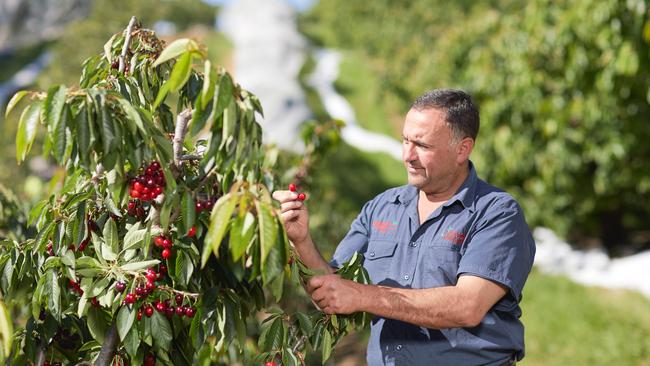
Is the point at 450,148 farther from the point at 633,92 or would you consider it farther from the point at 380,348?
the point at 633,92

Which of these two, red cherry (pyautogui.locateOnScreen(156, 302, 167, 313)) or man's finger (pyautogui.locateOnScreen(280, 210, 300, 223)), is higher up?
man's finger (pyautogui.locateOnScreen(280, 210, 300, 223))

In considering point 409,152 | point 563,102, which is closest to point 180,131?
point 409,152

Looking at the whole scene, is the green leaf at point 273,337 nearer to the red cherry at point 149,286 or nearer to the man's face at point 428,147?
the red cherry at point 149,286

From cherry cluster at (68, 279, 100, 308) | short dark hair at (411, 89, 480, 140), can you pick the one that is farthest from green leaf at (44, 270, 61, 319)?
short dark hair at (411, 89, 480, 140)

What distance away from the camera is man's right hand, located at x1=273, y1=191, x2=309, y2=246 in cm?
196

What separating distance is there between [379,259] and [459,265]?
1.08 ft

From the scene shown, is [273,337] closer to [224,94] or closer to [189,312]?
[189,312]

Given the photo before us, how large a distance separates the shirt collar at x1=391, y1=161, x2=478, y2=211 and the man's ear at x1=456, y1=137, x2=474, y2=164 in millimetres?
75

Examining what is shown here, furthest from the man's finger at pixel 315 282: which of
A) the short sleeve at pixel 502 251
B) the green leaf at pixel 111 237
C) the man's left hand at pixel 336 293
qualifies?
the green leaf at pixel 111 237

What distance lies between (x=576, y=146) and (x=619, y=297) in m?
1.96

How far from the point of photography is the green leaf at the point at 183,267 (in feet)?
6.02

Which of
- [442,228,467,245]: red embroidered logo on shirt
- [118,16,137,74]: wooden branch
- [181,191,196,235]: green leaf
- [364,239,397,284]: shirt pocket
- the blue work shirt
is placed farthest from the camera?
[364,239,397,284]: shirt pocket

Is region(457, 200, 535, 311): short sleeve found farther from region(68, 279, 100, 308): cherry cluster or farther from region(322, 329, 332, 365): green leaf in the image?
region(68, 279, 100, 308): cherry cluster

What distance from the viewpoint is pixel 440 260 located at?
218 centimetres
